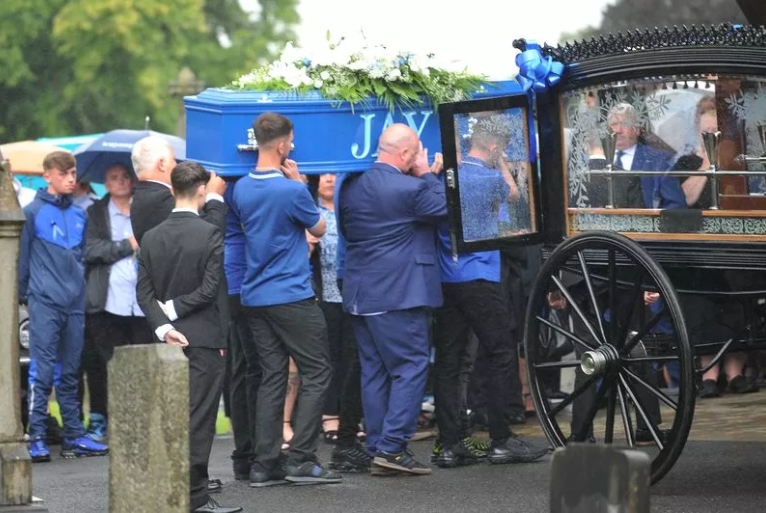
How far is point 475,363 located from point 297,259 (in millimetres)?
2897

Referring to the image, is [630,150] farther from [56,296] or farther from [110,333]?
[110,333]

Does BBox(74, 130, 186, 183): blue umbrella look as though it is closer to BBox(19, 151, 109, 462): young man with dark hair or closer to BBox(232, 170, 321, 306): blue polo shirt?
BBox(19, 151, 109, 462): young man with dark hair

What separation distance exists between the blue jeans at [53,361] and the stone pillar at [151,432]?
484 centimetres

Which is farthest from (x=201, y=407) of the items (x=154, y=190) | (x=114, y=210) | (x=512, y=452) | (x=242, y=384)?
(x=114, y=210)

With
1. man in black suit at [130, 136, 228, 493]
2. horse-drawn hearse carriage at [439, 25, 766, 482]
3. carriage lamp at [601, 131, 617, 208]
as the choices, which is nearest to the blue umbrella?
man in black suit at [130, 136, 228, 493]

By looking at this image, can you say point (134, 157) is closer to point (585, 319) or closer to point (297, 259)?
point (297, 259)

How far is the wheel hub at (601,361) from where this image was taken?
7.72m

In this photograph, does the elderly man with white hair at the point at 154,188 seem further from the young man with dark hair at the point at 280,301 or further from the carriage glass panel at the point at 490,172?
the carriage glass panel at the point at 490,172

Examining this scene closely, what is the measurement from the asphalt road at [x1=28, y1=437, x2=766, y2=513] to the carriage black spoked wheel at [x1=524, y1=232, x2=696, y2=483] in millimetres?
324

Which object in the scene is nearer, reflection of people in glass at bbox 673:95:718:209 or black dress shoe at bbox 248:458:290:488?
reflection of people in glass at bbox 673:95:718:209

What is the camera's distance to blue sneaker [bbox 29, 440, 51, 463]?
10109 mm

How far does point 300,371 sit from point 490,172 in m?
1.50

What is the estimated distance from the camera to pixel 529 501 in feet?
25.8

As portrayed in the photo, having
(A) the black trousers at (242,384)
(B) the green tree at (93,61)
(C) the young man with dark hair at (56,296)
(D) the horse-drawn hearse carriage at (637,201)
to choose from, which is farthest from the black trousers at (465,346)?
(B) the green tree at (93,61)
